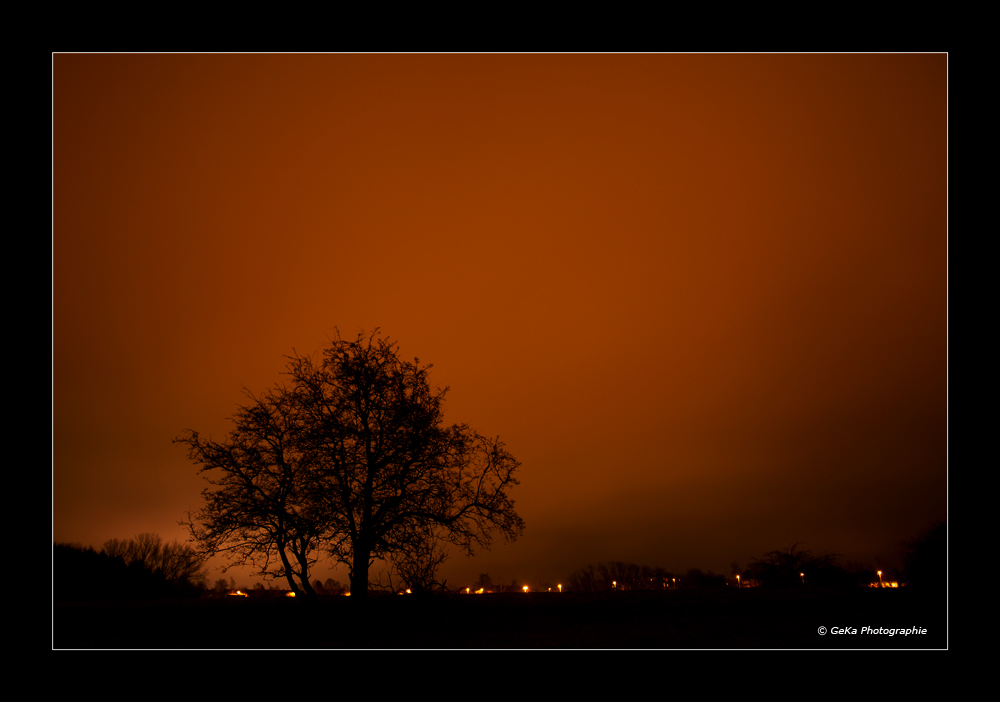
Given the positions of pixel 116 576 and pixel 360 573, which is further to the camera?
pixel 116 576

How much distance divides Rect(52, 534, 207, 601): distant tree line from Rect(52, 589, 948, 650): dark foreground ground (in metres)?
3.57

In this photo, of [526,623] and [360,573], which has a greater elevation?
[360,573]

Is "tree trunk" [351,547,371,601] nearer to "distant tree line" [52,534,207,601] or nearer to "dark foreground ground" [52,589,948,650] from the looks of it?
"dark foreground ground" [52,589,948,650]

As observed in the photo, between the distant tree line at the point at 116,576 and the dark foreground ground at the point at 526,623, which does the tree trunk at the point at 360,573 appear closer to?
the dark foreground ground at the point at 526,623

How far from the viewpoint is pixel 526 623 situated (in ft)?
37.7

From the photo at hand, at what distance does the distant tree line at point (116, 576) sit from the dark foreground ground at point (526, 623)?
11.7 feet

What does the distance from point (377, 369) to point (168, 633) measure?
643cm

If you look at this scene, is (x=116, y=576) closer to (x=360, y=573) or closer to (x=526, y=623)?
(x=360, y=573)

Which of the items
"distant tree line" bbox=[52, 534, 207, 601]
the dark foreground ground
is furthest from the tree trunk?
"distant tree line" bbox=[52, 534, 207, 601]

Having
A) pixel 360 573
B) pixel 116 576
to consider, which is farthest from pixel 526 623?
pixel 116 576

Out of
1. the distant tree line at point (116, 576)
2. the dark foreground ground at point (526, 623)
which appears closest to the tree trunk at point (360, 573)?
the dark foreground ground at point (526, 623)

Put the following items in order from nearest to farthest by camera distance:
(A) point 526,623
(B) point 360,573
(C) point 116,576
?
(A) point 526,623, (B) point 360,573, (C) point 116,576

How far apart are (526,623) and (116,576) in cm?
1282

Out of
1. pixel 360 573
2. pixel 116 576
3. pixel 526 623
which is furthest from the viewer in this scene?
pixel 116 576
